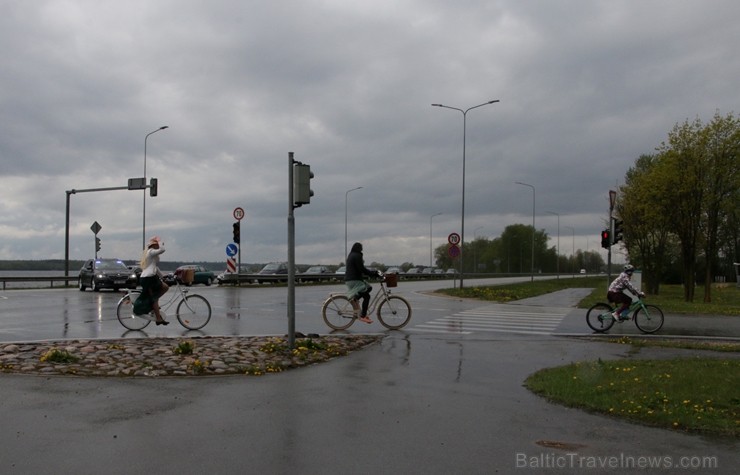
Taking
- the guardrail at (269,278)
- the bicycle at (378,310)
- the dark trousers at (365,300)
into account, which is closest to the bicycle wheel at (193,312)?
the bicycle at (378,310)

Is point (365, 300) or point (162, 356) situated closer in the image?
point (162, 356)

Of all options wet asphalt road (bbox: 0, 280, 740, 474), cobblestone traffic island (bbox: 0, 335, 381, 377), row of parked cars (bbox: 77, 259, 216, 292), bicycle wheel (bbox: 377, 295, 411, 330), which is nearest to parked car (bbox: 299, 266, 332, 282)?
row of parked cars (bbox: 77, 259, 216, 292)

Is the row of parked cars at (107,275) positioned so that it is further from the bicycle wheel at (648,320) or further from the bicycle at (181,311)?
the bicycle wheel at (648,320)

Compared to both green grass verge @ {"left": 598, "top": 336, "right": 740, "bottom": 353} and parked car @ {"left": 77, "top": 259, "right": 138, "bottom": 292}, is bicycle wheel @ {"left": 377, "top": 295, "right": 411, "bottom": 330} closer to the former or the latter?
green grass verge @ {"left": 598, "top": 336, "right": 740, "bottom": 353}

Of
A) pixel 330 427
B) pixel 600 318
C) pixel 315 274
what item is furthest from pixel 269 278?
pixel 330 427

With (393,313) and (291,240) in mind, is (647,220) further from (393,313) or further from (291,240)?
(291,240)

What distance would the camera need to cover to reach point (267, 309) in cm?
2041

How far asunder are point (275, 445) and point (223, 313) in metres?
13.7

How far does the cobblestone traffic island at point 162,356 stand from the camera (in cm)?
821

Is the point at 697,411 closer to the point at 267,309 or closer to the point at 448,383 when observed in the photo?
the point at 448,383

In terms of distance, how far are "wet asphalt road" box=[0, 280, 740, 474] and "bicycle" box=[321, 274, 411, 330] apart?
4232mm

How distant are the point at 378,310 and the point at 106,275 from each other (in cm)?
2159

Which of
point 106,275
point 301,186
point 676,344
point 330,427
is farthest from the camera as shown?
point 106,275

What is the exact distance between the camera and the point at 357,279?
1361 centimetres
